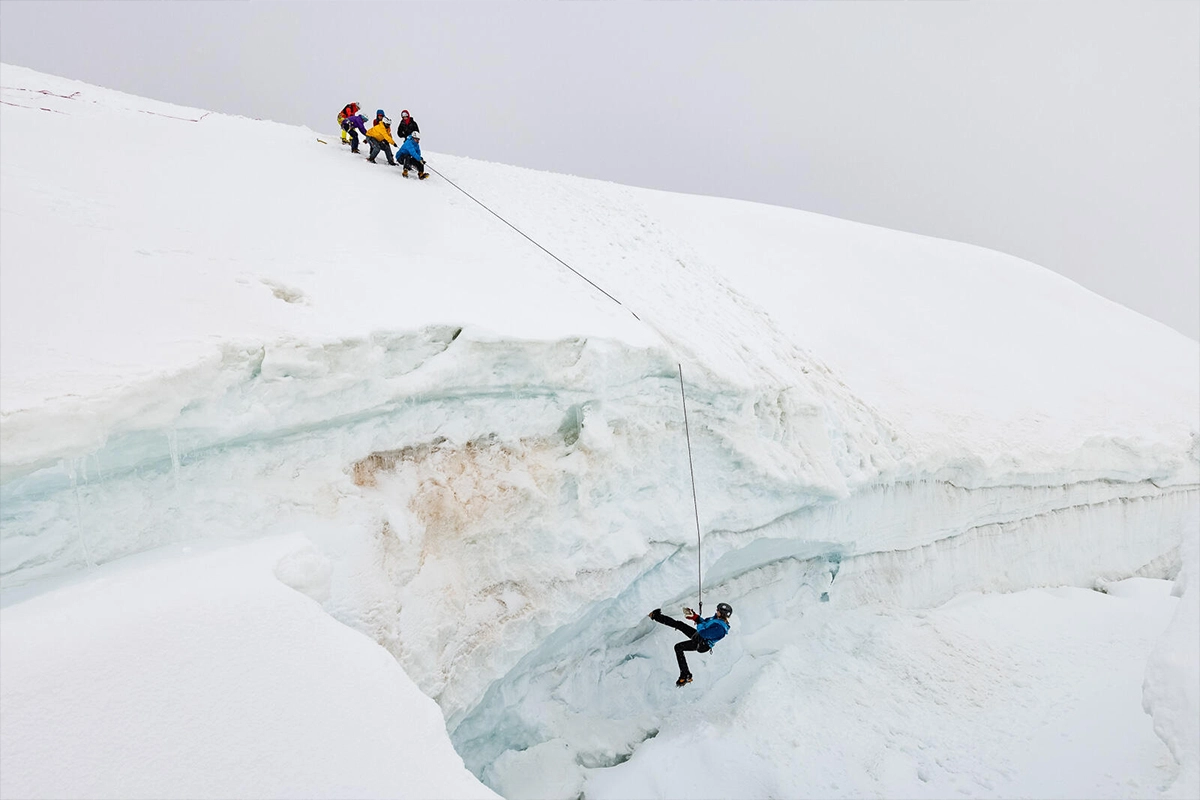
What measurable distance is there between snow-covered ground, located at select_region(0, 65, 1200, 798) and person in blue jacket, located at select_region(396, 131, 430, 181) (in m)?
0.26

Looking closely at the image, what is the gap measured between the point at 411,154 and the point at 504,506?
4.68m

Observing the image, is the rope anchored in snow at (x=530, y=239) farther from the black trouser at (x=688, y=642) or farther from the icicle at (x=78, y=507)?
the icicle at (x=78, y=507)

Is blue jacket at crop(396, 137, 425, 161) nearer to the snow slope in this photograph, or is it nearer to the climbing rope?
the climbing rope

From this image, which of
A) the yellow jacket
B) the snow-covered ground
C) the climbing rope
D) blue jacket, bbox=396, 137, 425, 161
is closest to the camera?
the snow-covered ground

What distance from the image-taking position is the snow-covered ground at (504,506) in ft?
7.46

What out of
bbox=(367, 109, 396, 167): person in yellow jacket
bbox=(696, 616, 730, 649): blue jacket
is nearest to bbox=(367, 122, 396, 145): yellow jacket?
bbox=(367, 109, 396, 167): person in yellow jacket

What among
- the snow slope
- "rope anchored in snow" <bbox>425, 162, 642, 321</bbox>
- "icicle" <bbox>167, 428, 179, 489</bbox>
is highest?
"rope anchored in snow" <bbox>425, 162, 642, 321</bbox>

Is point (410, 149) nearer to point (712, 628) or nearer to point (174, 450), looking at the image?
point (174, 450)

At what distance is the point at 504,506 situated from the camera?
4.22 meters

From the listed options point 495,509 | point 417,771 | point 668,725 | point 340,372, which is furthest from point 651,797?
point 340,372

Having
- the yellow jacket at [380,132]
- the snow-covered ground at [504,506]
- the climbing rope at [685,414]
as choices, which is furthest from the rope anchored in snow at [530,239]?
the yellow jacket at [380,132]

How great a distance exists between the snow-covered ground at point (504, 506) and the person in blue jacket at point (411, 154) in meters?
0.26

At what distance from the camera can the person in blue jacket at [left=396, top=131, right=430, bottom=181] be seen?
22.9 ft

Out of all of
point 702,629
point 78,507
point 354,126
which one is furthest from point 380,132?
point 702,629
